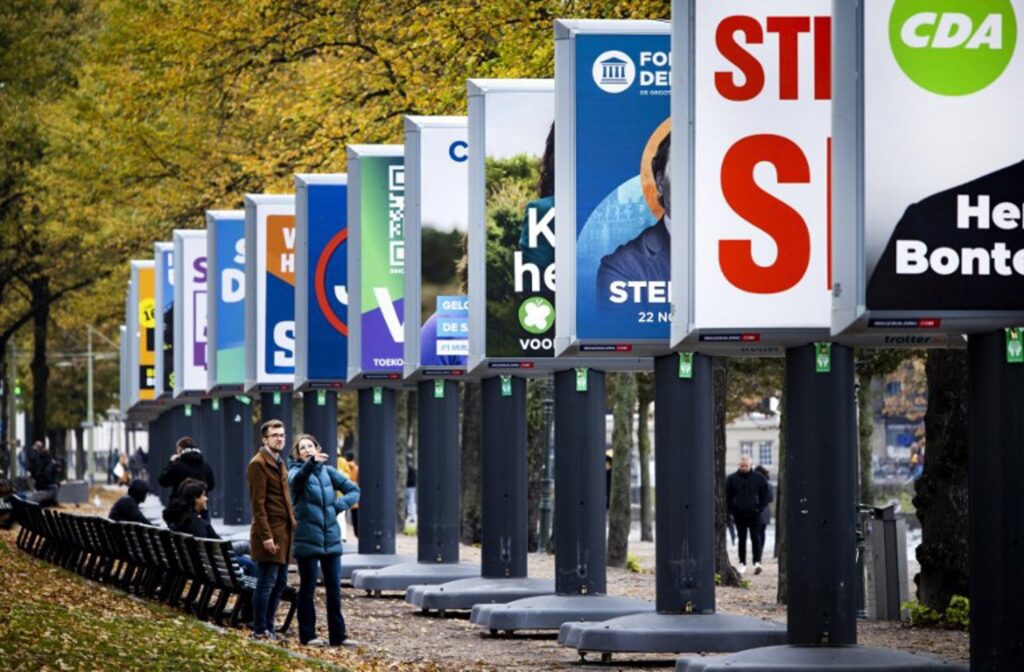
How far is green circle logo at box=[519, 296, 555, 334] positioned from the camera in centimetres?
2417

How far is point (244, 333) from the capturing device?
38.4 meters

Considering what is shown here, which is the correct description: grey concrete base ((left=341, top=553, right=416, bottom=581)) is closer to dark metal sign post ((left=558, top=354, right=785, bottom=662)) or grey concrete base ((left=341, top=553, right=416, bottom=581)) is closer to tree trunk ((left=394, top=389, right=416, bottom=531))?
dark metal sign post ((left=558, top=354, right=785, bottom=662))

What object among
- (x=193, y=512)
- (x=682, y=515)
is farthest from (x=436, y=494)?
(x=682, y=515)

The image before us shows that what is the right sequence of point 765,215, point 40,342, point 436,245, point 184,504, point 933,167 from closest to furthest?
point 933,167 < point 765,215 < point 184,504 < point 436,245 < point 40,342

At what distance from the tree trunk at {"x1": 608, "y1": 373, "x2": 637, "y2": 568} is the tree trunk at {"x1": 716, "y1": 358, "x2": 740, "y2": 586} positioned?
6018mm

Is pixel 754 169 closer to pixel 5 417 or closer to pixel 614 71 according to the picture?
pixel 614 71

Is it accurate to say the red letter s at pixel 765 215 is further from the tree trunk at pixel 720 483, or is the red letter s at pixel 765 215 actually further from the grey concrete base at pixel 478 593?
the tree trunk at pixel 720 483

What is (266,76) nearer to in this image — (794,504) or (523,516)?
(523,516)

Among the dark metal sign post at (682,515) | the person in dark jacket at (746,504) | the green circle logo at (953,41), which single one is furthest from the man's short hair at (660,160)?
the person in dark jacket at (746,504)

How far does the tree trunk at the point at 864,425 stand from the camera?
34.6 meters

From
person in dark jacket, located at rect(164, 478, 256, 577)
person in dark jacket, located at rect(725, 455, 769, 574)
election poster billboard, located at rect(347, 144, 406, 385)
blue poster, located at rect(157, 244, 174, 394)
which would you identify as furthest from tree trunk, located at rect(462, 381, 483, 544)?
person in dark jacket, located at rect(164, 478, 256, 577)

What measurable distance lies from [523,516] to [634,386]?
11376 mm

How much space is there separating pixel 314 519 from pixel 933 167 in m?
8.51

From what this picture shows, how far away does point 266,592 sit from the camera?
2125cm
